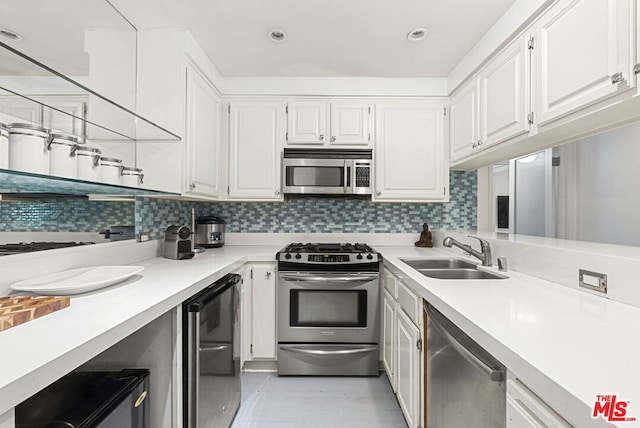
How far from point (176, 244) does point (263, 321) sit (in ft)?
2.91

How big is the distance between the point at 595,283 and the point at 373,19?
1750mm

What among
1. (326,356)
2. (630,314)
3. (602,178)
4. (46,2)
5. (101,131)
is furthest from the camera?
(326,356)

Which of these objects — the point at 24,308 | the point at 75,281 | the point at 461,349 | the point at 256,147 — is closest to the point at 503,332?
the point at 461,349

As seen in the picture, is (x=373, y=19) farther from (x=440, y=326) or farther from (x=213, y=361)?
(x=213, y=361)

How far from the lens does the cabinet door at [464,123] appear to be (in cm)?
218

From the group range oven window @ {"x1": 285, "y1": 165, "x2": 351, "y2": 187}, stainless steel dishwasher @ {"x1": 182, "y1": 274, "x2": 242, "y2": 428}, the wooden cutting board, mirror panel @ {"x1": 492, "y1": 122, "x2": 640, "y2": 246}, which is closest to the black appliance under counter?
stainless steel dishwasher @ {"x1": 182, "y1": 274, "x2": 242, "y2": 428}

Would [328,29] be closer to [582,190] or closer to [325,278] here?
[325,278]

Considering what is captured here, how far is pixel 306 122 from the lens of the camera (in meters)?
2.63

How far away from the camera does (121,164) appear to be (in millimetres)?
1671

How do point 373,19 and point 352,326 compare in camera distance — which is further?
point 352,326

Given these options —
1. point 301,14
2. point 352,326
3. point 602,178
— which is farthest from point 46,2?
point 602,178

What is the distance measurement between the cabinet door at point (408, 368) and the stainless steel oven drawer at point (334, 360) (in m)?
0.41

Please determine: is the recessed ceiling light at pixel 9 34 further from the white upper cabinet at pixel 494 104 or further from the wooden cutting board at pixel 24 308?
the white upper cabinet at pixel 494 104

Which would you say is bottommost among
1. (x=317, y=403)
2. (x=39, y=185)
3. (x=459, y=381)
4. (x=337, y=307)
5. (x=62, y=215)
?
(x=317, y=403)
